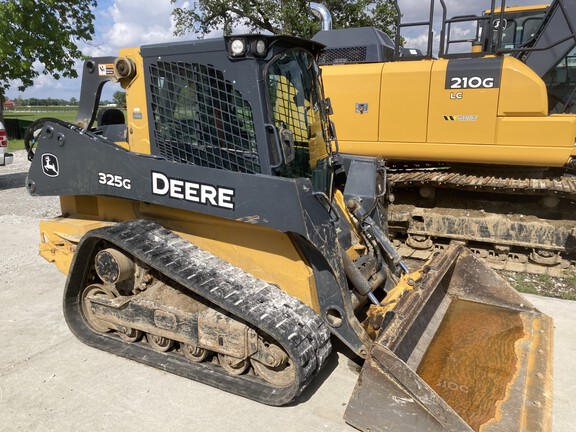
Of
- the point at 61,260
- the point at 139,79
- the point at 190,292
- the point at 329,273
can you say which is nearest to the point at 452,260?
the point at 329,273

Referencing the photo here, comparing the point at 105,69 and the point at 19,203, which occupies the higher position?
A: the point at 105,69

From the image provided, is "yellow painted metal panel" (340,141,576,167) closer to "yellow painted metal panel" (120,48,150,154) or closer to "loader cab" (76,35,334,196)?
"loader cab" (76,35,334,196)

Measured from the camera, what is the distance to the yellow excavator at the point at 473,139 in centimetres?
565

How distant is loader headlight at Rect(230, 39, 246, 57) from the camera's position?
3.03 metres

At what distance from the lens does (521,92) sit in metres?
5.57

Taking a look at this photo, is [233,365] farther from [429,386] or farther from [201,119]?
[201,119]

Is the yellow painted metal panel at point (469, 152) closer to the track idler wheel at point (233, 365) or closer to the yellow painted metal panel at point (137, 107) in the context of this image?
the yellow painted metal panel at point (137, 107)

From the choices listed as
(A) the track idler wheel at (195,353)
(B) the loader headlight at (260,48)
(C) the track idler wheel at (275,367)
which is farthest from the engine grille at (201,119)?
(A) the track idler wheel at (195,353)

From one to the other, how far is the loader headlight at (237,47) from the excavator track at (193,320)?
1.38 m

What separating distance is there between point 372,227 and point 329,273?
0.91 meters

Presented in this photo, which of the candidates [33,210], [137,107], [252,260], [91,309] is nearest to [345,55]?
[137,107]

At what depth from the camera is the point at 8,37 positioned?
1730 centimetres

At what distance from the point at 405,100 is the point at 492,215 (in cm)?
179

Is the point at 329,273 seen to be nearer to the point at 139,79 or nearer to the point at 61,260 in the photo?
the point at 139,79
